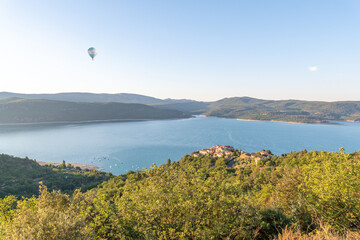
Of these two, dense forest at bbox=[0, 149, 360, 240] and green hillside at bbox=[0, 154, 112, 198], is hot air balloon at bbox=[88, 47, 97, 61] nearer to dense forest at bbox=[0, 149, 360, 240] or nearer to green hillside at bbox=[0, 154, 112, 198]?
green hillside at bbox=[0, 154, 112, 198]

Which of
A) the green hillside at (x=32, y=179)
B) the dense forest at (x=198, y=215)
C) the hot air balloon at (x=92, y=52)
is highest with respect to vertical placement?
the hot air balloon at (x=92, y=52)

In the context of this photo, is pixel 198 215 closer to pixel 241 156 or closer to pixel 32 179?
pixel 241 156

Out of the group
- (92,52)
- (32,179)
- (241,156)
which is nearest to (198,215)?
(241,156)

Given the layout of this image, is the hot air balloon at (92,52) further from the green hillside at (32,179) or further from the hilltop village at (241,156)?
the hilltop village at (241,156)

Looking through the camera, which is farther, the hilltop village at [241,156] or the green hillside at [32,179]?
the hilltop village at [241,156]

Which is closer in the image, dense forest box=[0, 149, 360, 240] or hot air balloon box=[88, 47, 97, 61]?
dense forest box=[0, 149, 360, 240]

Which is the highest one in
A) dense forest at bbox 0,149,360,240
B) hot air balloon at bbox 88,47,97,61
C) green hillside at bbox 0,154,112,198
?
hot air balloon at bbox 88,47,97,61

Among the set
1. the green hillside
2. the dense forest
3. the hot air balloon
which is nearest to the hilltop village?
the green hillside

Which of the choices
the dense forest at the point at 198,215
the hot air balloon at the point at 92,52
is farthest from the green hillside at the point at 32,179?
the dense forest at the point at 198,215

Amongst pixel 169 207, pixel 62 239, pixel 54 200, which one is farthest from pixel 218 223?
pixel 54 200
